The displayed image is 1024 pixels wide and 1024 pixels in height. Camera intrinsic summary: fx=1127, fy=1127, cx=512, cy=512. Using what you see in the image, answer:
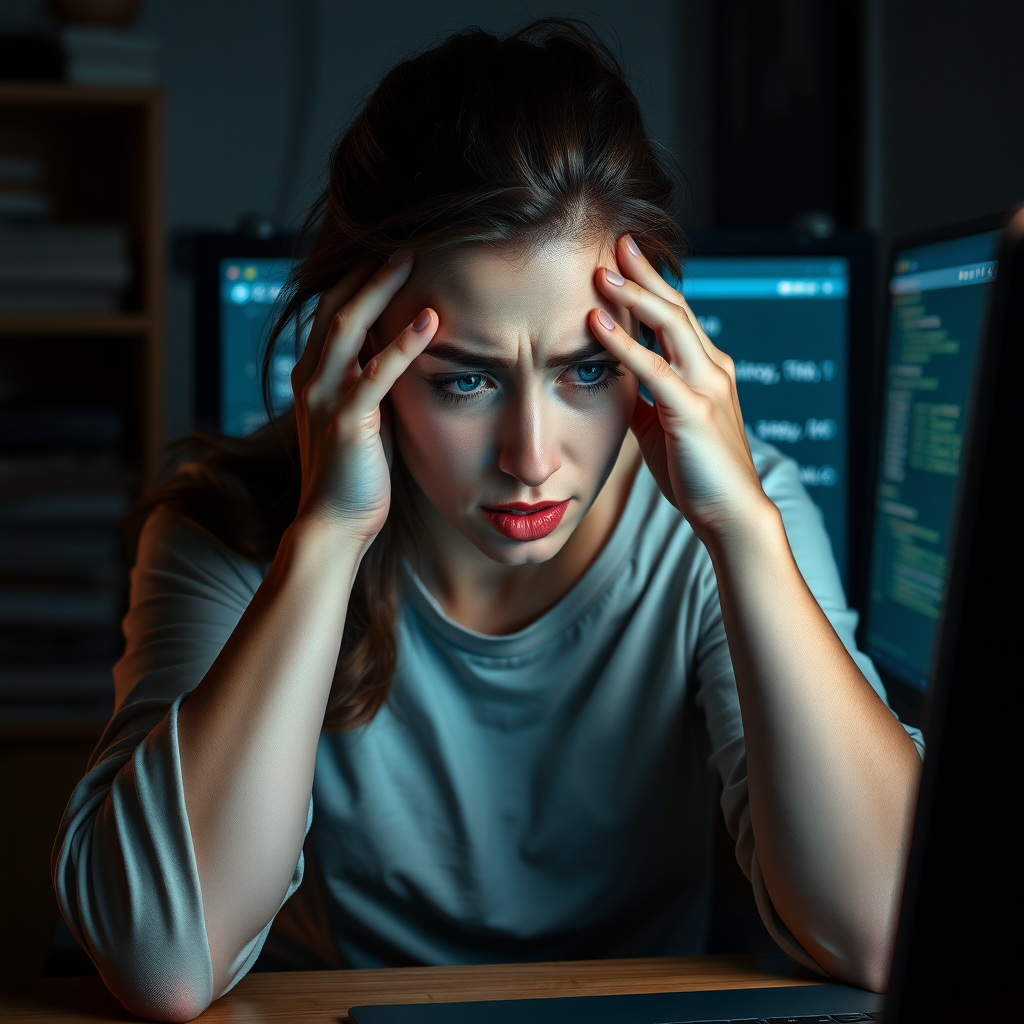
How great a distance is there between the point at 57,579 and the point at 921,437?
1.88m

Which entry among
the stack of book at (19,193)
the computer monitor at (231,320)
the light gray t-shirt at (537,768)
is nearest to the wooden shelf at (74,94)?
the stack of book at (19,193)

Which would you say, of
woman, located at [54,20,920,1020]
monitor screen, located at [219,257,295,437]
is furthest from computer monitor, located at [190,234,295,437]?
woman, located at [54,20,920,1020]

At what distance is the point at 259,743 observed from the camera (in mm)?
812

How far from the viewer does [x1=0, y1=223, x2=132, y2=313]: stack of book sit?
236 centimetres

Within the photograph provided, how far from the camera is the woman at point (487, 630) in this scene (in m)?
0.81

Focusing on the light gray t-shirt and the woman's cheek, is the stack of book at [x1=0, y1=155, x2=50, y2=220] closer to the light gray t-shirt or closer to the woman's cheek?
the light gray t-shirt

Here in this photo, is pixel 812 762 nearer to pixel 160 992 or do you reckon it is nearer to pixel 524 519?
pixel 524 519

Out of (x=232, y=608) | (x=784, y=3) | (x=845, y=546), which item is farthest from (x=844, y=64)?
(x=232, y=608)

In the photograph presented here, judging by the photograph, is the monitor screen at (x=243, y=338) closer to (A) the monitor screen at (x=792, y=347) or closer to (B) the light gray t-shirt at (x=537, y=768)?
(B) the light gray t-shirt at (x=537, y=768)

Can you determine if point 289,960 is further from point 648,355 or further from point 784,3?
point 784,3

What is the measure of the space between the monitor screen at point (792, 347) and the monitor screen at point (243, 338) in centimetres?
57

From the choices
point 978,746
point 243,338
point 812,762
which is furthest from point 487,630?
point 978,746

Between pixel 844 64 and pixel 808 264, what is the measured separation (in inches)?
37.8

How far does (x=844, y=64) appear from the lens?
2275 mm
